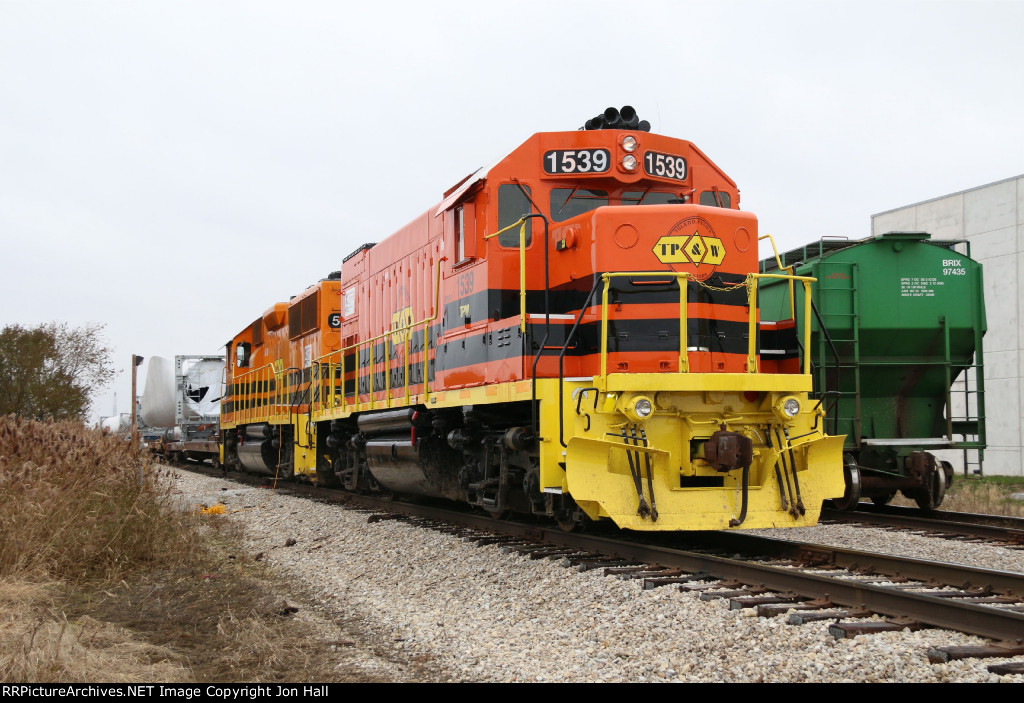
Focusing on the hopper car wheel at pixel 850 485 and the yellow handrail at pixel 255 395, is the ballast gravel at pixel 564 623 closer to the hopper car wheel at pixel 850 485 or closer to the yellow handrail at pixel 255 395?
the hopper car wheel at pixel 850 485

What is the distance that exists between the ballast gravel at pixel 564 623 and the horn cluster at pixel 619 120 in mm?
3839

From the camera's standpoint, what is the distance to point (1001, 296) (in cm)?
2328

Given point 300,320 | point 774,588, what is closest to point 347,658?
point 774,588

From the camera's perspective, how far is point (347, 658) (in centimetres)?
506

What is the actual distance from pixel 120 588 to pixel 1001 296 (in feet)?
73.3

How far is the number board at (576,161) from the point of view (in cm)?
823

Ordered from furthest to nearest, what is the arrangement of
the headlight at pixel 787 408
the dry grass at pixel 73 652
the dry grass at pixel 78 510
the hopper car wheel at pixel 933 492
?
the hopper car wheel at pixel 933 492 → the headlight at pixel 787 408 → the dry grass at pixel 78 510 → the dry grass at pixel 73 652

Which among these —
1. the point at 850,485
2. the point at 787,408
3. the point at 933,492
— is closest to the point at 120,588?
the point at 787,408

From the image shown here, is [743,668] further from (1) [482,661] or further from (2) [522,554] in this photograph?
(2) [522,554]

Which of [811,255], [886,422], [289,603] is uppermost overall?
[811,255]

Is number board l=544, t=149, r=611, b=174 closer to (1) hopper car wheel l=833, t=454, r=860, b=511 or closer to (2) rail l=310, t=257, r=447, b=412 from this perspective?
(2) rail l=310, t=257, r=447, b=412

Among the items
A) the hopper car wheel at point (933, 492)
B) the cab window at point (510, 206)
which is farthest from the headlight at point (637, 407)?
the hopper car wheel at point (933, 492)

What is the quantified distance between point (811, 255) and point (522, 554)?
6712 mm

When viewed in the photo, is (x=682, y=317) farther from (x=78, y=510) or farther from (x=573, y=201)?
(x=78, y=510)
